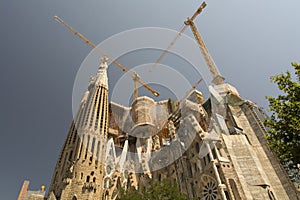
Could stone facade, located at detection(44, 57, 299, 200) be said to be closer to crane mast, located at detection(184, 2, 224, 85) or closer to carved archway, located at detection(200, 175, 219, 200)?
carved archway, located at detection(200, 175, 219, 200)

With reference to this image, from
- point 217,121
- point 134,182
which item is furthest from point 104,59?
point 217,121

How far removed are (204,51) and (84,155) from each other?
31.3 meters

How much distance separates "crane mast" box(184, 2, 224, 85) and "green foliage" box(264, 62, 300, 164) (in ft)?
79.6

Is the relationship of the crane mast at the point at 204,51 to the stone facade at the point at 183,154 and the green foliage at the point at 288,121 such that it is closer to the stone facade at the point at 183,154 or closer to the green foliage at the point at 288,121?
the stone facade at the point at 183,154

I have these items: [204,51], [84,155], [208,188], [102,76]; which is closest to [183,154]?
[208,188]

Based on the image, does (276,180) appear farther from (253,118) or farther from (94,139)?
(94,139)

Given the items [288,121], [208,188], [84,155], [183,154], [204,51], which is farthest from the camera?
[204,51]

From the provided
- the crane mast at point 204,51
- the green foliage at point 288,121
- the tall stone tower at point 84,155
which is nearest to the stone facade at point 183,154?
the tall stone tower at point 84,155

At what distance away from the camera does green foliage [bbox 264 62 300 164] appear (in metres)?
10.0

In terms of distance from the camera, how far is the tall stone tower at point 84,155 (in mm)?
25516

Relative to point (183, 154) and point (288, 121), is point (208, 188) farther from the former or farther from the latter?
point (288, 121)

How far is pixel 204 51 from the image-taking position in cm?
4638

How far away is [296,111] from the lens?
10320 mm

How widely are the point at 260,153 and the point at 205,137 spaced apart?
5.12 meters
